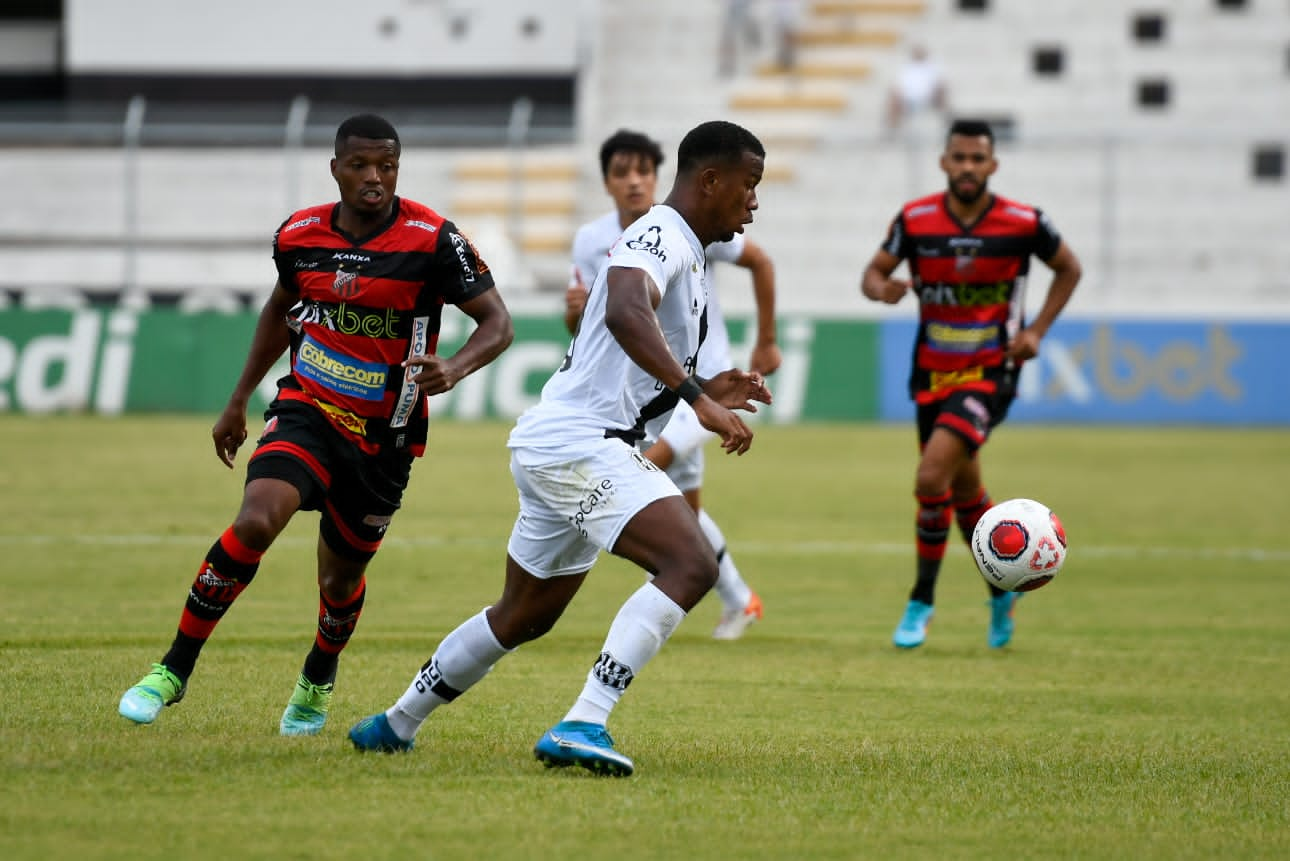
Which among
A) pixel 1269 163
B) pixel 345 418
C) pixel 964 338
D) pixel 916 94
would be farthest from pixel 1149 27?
pixel 345 418

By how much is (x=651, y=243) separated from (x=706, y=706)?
2.35 meters

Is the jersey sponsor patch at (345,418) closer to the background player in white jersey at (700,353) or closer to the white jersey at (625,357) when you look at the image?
the white jersey at (625,357)

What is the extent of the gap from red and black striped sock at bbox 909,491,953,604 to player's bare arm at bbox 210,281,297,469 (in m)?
3.98

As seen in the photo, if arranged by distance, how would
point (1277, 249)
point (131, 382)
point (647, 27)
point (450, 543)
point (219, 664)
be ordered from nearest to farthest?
1. point (219, 664)
2. point (450, 543)
3. point (131, 382)
4. point (1277, 249)
5. point (647, 27)

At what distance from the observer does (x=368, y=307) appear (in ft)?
22.5

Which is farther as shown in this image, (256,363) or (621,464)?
(256,363)

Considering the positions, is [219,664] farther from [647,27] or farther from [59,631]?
[647,27]

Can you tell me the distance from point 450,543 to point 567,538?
732 cm

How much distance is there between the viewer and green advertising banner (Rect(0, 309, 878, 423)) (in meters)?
24.5

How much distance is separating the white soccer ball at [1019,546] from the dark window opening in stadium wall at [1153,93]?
1059 inches

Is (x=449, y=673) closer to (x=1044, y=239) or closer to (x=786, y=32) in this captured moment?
(x=1044, y=239)

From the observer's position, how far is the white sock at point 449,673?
636 centimetres

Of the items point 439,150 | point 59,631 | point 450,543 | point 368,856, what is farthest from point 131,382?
point 368,856

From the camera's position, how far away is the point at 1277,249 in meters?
30.6
